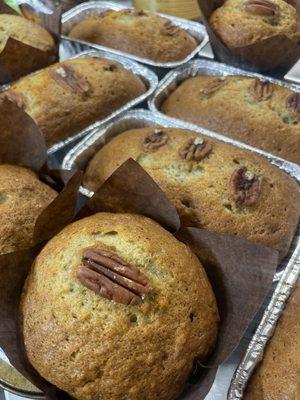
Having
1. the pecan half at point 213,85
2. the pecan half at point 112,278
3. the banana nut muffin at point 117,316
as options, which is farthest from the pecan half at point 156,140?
the pecan half at point 112,278

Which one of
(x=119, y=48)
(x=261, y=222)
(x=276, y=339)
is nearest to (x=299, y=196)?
(x=261, y=222)

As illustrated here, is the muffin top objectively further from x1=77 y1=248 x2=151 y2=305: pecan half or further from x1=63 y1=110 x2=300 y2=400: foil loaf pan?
x1=77 y1=248 x2=151 y2=305: pecan half

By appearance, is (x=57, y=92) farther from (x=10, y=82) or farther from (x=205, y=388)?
(x=205, y=388)

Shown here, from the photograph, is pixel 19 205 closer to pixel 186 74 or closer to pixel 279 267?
pixel 279 267

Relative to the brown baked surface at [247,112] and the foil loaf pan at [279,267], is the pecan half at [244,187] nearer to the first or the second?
the foil loaf pan at [279,267]

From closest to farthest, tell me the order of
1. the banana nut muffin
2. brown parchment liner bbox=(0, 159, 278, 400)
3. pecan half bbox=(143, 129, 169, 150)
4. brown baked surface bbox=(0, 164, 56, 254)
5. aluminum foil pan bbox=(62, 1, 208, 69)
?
the banana nut muffin < brown parchment liner bbox=(0, 159, 278, 400) < brown baked surface bbox=(0, 164, 56, 254) < pecan half bbox=(143, 129, 169, 150) < aluminum foil pan bbox=(62, 1, 208, 69)

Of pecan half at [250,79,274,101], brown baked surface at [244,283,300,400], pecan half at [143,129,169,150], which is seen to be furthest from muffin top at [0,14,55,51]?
brown baked surface at [244,283,300,400]

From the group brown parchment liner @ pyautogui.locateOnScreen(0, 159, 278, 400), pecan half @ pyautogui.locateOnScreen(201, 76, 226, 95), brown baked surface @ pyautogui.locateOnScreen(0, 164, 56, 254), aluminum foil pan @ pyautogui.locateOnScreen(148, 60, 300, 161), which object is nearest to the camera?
brown parchment liner @ pyautogui.locateOnScreen(0, 159, 278, 400)

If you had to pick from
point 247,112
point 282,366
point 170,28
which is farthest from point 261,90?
point 282,366
